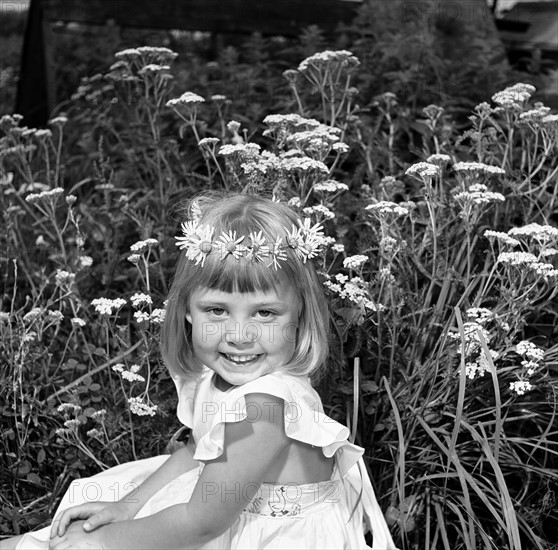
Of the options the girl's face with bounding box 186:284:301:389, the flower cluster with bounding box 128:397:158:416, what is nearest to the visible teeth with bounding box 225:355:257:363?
the girl's face with bounding box 186:284:301:389

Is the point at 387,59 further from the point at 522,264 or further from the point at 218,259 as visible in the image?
the point at 218,259

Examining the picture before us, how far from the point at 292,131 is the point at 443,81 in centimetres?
120

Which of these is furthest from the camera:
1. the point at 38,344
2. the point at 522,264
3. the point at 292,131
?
the point at 292,131

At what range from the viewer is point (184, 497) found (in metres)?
2.34

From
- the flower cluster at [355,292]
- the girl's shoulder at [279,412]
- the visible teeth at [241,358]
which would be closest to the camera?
the girl's shoulder at [279,412]

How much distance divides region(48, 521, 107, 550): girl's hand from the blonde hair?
0.54 meters

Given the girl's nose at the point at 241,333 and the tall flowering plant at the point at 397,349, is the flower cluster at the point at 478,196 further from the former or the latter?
the girl's nose at the point at 241,333

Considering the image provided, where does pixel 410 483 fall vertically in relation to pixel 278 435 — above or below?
below

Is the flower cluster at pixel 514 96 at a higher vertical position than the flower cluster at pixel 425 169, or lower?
higher

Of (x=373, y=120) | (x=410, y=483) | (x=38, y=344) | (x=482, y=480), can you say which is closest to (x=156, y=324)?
(x=38, y=344)

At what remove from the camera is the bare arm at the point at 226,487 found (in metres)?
2.07

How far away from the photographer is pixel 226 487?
6.76 feet

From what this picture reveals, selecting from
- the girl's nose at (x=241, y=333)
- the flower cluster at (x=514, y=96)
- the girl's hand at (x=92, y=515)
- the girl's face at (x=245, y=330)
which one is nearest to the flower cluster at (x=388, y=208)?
the girl's face at (x=245, y=330)

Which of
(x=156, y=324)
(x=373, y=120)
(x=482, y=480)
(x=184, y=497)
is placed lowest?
(x=482, y=480)
